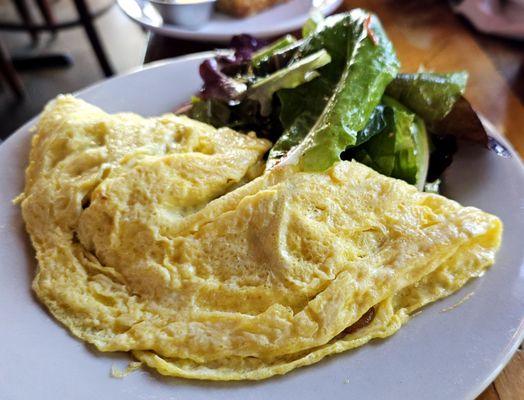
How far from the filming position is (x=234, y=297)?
58.4 inches

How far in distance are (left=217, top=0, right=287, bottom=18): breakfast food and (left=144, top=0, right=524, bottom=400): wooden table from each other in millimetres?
326

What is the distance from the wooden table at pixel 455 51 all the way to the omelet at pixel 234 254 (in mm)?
925

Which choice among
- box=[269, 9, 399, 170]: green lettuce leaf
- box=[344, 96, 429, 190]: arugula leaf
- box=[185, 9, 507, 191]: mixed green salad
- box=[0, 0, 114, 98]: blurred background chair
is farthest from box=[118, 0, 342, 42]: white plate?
box=[0, 0, 114, 98]: blurred background chair

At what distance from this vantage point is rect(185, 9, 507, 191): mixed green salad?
183cm

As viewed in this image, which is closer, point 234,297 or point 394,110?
point 234,297

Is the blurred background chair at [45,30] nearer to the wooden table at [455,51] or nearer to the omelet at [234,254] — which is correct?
the wooden table at [455,51]

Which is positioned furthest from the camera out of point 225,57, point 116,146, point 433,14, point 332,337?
point 433,14

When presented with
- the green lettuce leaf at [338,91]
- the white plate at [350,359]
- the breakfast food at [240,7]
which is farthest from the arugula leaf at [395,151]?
the breakfast food at [240,7]

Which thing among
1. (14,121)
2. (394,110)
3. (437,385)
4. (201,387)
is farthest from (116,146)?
(14,121)

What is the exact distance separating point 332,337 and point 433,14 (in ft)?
8.14

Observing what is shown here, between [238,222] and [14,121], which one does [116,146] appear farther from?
[14,121]

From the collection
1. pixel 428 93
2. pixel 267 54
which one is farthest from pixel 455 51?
pixel 267 54

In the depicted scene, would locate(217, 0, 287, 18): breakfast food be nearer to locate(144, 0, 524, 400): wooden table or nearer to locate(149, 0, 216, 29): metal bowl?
locate(149, 0, 216, 29): metal bowl

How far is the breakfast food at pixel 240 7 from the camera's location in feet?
10.3
